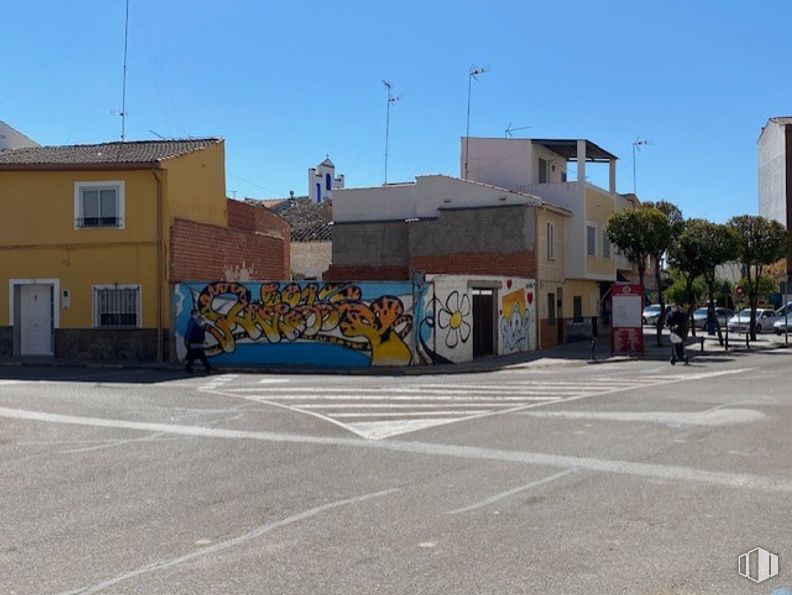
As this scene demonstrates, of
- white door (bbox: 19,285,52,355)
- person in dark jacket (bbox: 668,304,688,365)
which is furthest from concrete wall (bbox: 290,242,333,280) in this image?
person in dark jacket (bbox: 668,304,688,365)

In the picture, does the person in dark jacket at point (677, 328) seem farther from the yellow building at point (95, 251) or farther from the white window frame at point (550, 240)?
the yellow building at point (95, 251)

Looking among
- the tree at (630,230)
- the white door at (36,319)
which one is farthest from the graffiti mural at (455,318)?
the white door at (36,319)

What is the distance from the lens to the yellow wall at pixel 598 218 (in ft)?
119

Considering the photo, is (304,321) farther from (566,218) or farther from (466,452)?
(466,452)

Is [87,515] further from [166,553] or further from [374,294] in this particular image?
[374,294]

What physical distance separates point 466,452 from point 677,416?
4.42 m

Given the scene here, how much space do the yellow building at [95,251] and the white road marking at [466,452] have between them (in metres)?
12.2

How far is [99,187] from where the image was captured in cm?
2705

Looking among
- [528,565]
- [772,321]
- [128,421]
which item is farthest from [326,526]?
[772,321]

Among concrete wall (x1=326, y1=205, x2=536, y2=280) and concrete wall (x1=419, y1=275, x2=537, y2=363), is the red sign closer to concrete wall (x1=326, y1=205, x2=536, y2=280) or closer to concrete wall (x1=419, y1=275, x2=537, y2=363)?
concrete wall (x1=419, y1=275, x2=537, y2=363)

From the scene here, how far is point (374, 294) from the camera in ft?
83.2

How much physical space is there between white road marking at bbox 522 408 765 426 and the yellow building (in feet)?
51.4

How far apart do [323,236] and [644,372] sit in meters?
23.4

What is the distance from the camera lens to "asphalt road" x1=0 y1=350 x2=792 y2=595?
Answer: 593cm
